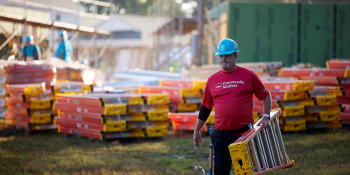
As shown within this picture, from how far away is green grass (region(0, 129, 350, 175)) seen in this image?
6785mm

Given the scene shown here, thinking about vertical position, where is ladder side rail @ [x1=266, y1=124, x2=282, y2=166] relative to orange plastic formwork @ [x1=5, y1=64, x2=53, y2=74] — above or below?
below

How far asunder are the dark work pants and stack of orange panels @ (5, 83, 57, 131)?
7186mm

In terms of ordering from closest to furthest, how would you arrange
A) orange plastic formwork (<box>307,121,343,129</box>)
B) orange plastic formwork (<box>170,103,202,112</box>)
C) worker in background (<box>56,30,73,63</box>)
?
orange plastic formwork (<box>307,121,343,129</box>), orange plastic formwork (<box>170,103,202,112</box>), worker in background (<box>56,30,73,63</box>)

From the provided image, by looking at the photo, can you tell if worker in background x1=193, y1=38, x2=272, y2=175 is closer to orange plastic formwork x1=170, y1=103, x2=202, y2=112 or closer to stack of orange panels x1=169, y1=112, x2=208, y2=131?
stack of orange panels x1=169, y1=112, x2=208, y2=131

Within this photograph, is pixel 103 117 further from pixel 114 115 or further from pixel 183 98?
pixel 183 98

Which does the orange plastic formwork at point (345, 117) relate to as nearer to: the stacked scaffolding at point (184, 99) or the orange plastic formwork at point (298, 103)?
the orange plastic formwork at point (298, 103)

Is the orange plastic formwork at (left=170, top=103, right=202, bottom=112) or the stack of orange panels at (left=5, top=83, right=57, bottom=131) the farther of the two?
the orange plastic formwork at (left=170, top=103, right=202, bottom=112)

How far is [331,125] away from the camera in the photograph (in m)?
10.0

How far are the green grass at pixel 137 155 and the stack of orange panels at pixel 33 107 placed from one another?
602 millimetres

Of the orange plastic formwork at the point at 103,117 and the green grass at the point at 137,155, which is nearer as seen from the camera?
the green grass at the point at 137,155

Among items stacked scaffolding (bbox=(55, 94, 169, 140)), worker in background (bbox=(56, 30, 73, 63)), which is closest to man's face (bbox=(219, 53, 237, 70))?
stacked scaffolding (bbox=(55, 94, 169, 140))

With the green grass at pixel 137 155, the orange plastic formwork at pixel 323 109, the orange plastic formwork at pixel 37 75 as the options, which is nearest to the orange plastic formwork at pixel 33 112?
the green grass at pixel 137 155

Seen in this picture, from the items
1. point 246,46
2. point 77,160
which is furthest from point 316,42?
point 77,160

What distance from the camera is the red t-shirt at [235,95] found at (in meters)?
4.61
